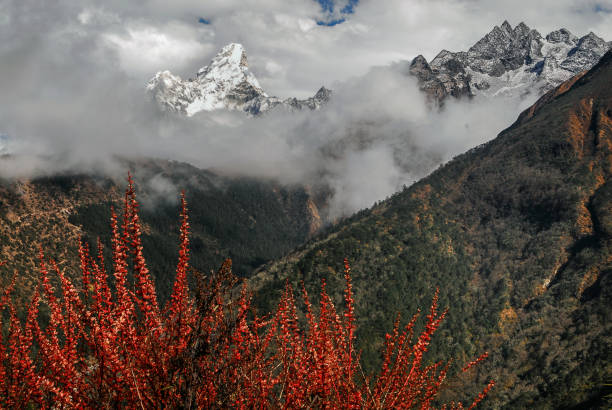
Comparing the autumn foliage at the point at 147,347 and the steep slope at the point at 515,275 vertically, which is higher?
the autumn foliage at the point at 147,347

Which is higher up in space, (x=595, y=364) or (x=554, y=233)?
(x=554, y=233)

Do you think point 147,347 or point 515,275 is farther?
point 515,275

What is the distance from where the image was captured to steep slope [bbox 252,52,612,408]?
11606 cm

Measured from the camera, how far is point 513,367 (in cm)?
12338

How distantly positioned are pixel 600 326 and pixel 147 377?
142 m

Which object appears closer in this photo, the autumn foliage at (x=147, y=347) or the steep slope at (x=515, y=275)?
the autumn foliage at (x=147, y=347)

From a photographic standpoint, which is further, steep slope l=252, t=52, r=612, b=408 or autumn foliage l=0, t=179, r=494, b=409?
steep slope l=252, t=52, r=612, b=408

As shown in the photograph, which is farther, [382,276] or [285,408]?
[382,276]

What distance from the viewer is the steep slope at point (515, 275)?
11606cm

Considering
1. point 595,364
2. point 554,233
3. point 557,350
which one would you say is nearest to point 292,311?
point 595,364

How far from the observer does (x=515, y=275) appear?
524 feet

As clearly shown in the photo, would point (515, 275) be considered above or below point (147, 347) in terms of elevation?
below

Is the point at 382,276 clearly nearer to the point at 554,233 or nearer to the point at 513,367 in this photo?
the point at 513,367

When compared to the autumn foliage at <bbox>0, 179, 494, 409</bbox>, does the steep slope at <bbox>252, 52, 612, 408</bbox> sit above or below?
below
